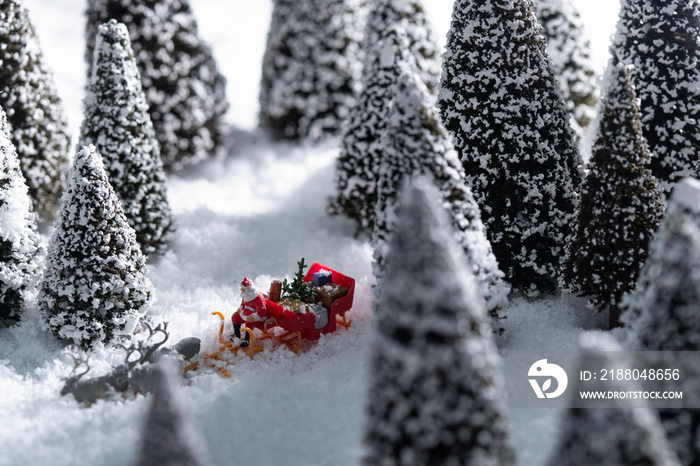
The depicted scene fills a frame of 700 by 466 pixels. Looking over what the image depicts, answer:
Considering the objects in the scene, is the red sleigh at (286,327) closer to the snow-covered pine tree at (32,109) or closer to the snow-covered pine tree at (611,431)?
the snow-covered pine tree at (611,431)

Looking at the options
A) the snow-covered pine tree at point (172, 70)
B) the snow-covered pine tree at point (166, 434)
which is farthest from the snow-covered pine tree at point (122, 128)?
the snow-covered pine tree at point (166, 434)

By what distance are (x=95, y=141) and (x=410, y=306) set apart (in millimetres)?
7513

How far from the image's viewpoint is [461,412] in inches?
151

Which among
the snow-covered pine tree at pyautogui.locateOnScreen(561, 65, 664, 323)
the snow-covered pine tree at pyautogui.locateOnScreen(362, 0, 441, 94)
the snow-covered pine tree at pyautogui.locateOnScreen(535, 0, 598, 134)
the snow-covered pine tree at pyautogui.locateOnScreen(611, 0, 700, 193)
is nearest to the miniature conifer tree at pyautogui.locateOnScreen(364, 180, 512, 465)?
the snow-covered pine tree at pyautogui.locateOnScreen(561, 65, 664, 323)

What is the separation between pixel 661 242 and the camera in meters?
4.69

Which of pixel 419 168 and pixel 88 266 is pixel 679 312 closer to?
pixel 419 168

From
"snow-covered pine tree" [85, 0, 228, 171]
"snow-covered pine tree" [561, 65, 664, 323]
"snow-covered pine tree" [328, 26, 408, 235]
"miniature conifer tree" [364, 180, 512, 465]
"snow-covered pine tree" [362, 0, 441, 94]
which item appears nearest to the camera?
"miniature conifer tree" [364, 180, 512, 465]

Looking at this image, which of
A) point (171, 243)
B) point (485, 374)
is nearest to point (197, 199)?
point (171, 243)

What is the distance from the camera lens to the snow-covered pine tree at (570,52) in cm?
1116

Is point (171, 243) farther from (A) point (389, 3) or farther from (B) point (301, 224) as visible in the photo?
(A) point (389, 3)

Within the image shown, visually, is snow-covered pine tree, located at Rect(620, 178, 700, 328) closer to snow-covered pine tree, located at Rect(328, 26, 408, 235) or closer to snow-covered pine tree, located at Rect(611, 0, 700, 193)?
snow-covered pine tree, located at Rect(611, 0, 700, 193)

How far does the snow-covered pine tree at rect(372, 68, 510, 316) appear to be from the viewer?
5.80 metres

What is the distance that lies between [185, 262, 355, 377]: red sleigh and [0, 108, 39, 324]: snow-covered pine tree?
9.60 feet

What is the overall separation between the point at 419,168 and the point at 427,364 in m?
2.65
